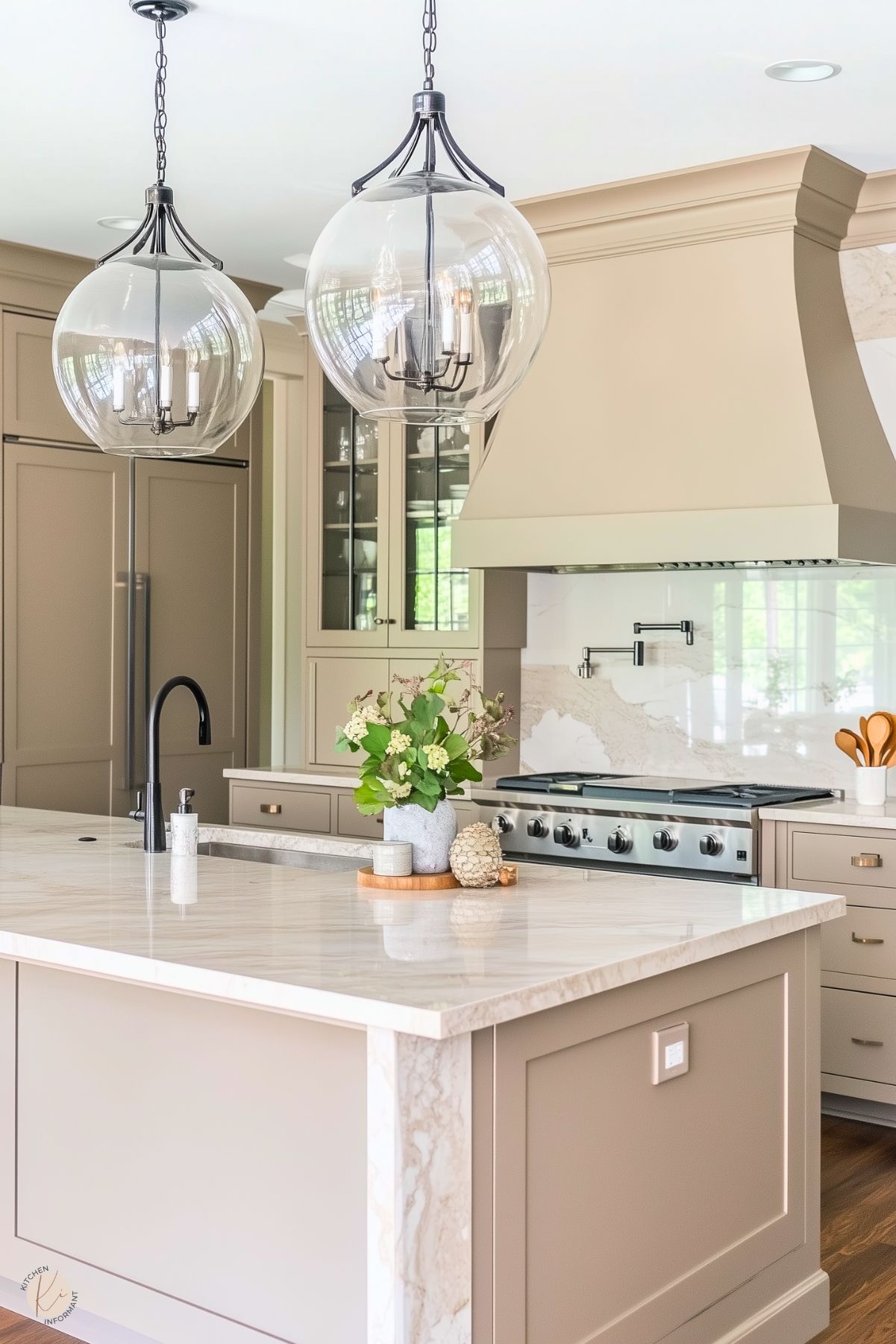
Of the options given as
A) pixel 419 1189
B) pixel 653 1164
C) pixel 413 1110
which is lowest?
pixel 653 1164

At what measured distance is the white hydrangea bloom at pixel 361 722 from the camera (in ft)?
9.17

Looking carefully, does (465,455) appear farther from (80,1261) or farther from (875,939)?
(80,1261)

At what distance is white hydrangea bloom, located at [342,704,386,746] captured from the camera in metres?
2.79

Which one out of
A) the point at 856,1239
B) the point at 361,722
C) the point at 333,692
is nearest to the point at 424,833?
the point at 361,722

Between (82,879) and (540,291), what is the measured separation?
1495 millimetres

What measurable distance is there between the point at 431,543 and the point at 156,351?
2748mm

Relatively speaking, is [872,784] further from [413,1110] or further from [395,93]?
[413,1110]

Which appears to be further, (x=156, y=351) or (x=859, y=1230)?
(x=859, y=1230)

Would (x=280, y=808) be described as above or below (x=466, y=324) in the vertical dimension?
below

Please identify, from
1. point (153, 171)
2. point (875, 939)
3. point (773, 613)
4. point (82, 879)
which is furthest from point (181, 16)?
point (875, 939)

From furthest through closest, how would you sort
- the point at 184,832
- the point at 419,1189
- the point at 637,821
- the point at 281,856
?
the point at 637,821
the point at 281,856
the point at 184,832
the point at 419,1189

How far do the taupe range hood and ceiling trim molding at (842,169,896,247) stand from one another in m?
0.04

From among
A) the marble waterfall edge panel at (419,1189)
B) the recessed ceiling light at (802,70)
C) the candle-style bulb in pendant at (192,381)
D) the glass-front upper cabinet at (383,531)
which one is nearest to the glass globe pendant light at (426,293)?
the candle-style bulb in pendant at (192,381)

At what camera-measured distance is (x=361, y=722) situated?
2807 millimetres
